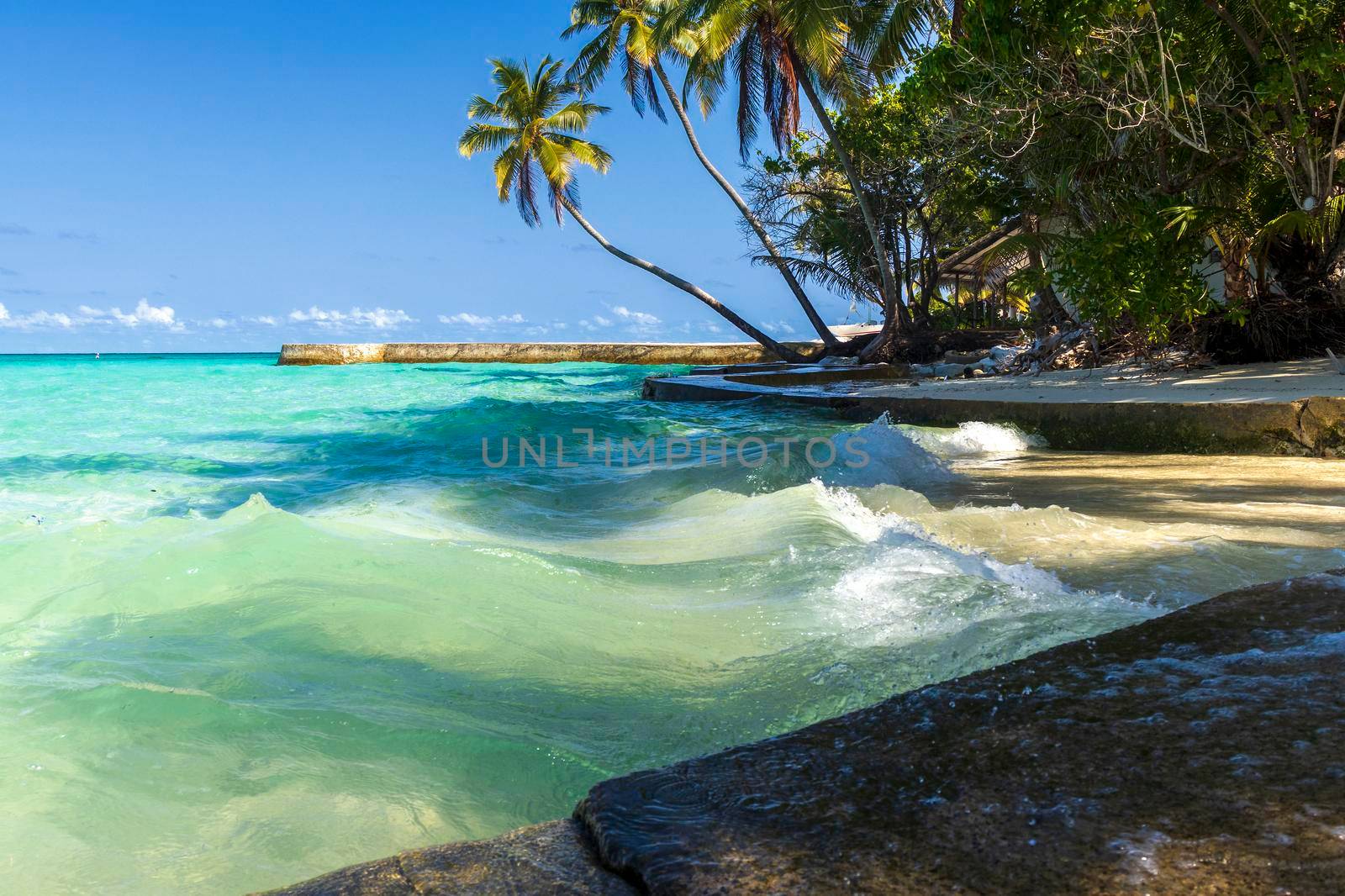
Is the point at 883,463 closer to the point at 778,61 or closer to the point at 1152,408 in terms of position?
the point at 1152,408

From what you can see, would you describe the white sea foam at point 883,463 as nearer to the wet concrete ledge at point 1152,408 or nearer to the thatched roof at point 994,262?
the wet concrete ledge at point 1152,408

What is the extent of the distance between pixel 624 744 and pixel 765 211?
1971 centimetres

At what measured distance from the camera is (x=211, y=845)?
1791mm

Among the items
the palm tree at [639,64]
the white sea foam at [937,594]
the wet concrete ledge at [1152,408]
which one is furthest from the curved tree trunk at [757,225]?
the white sea foam at [937,594]

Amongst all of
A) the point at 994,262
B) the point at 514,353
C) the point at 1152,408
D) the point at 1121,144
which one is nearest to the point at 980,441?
the point at 1152,408

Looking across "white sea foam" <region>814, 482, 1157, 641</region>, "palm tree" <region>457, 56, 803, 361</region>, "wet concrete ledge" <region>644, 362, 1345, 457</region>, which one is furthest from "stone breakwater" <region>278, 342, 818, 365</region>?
"white sea foam" <region>814, 482, 1157, 641</region>

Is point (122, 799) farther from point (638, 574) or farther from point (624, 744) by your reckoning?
point (638, 574)

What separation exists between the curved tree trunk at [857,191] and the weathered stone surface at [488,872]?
16629 mm

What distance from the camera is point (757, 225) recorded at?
20.5 metres

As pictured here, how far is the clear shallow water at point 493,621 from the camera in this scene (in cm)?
195

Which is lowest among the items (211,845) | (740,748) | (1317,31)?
(211,845)

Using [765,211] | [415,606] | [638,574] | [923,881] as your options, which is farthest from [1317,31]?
[765,211]

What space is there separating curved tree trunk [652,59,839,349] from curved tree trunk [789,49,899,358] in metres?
2.66

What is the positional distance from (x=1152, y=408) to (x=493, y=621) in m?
6.25
